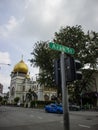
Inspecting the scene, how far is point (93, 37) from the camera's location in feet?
123

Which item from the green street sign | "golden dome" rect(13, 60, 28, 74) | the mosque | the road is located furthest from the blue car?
"golden dome" rect(13, 60, 28, 74)

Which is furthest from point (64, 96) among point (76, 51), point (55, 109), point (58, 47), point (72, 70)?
point (76, 51)

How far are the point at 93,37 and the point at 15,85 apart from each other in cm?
5813

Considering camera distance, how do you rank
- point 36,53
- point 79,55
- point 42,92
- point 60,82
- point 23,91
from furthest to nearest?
1. point 23,91
2. point 42,92
3. point 36,53
4. point 79,55
5. point 60,82

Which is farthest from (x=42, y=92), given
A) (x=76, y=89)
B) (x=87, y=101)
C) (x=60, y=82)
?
(x=60, y=82)

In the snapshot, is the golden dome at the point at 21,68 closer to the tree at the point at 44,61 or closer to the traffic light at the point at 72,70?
the tree at the point at 44,61

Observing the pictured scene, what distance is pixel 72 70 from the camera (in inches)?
177

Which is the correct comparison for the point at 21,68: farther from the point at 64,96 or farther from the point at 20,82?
the point at 64,96

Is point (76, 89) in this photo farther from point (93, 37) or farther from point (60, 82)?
point (60, 82)

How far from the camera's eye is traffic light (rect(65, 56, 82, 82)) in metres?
4.43

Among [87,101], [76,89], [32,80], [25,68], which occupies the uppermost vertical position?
[25,68]

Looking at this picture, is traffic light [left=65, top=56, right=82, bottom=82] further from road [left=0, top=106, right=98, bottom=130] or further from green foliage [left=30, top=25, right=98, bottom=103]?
green foliage [left=30, top=25, right=98, bottom=103]

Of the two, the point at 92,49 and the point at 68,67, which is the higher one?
the point at 92,49

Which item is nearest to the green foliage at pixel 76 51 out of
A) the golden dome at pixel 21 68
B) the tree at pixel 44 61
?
the tree at pixel 44 61
